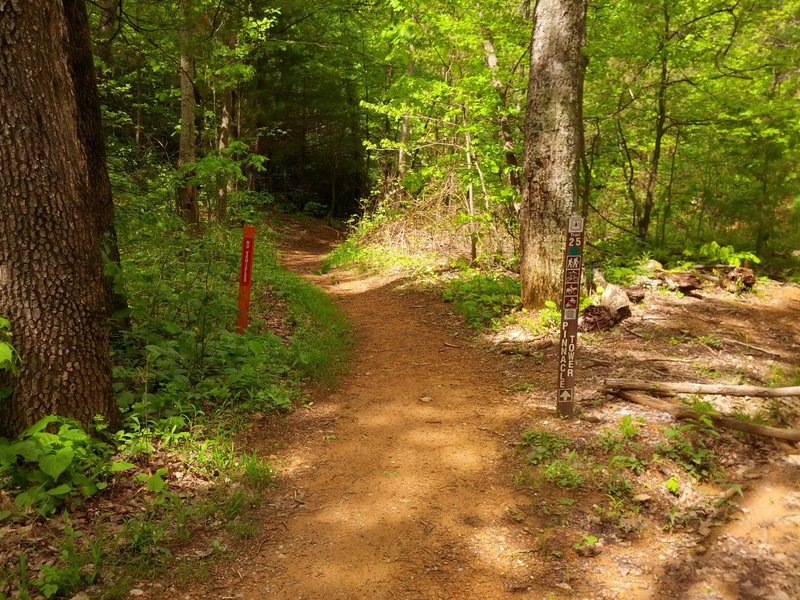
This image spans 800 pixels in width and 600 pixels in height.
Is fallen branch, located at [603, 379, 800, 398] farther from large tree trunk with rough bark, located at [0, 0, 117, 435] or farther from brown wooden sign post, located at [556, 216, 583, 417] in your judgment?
large tree trunk with rough bark, located at [0, 0, 117, 435]

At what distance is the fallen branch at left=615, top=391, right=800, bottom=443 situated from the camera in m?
4.28

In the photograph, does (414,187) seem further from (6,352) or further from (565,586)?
(565,586)

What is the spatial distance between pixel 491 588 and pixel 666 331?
512 cm

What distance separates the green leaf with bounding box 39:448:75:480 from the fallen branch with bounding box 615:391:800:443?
4.72 meters

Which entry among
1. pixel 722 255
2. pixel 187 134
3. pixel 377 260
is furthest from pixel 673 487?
pixel 187 134

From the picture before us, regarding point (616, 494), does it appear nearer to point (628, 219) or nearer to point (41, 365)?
point (41, 365)

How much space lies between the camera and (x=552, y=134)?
725cm

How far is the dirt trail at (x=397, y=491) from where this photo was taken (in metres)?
3.23

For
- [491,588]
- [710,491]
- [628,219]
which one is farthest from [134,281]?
[628,219]

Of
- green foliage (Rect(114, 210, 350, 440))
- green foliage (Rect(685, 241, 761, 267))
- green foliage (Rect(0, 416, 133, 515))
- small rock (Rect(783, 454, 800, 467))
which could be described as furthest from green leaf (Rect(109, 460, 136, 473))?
green foliage (Rect(685, 241, 761, 267))

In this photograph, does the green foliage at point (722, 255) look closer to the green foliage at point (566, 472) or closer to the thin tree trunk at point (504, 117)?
the thin tree trunk at point (504, 117)

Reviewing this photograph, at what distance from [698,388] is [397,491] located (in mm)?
2967

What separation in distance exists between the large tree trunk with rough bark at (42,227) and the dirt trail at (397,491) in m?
1.78

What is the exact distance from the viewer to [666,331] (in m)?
7.09
